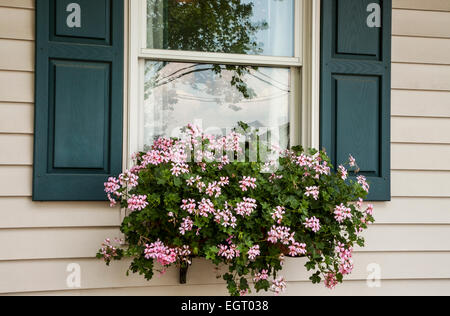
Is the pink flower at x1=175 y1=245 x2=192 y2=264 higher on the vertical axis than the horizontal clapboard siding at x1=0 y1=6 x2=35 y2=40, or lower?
lower

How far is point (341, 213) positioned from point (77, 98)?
133cm

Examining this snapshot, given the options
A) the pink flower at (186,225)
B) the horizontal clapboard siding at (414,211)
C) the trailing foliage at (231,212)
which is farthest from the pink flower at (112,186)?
the horizontal clapboard siding at (414,211)

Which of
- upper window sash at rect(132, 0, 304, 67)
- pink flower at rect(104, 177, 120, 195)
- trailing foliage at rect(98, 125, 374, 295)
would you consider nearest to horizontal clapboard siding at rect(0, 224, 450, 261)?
trailing foliage at rect(98, 125, 374, 295)

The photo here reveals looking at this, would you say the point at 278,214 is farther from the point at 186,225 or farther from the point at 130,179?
the point at 130,179

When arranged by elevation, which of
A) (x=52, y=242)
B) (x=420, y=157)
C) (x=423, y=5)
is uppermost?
(x=423, y=5)

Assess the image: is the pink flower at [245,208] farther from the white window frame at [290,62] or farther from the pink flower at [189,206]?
the white window frame at [290,62]

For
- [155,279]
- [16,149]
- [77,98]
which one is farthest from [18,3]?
[155,279]

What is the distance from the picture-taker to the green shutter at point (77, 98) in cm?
202

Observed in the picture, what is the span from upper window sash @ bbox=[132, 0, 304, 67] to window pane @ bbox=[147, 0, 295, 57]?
30 millimetres

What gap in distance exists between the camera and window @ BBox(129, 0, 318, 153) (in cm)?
221

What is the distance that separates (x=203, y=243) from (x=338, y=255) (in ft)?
2.00

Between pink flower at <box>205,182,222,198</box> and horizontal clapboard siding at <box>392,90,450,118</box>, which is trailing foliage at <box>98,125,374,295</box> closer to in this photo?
pink flower at <box>205,182,222,198</box>

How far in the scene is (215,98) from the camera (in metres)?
2.28

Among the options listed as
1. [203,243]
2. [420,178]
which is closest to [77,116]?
[203,243]
